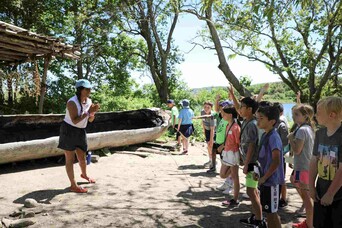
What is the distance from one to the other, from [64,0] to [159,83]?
7.70 meters

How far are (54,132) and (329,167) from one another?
7.60 meters

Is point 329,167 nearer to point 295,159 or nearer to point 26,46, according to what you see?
point 295,159

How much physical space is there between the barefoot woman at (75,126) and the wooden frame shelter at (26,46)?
4.01m

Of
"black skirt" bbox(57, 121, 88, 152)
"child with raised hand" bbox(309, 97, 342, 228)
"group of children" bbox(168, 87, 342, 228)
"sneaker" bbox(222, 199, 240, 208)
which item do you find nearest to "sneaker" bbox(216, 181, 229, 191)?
"group of children" bbox(168, 87, 342, 228)

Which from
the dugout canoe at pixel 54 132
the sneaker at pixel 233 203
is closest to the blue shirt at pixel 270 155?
the sneaker at pixel 233 203

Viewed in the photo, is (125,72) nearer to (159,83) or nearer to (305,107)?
(159,83)

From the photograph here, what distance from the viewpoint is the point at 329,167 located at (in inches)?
96.7

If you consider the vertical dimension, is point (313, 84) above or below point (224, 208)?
above

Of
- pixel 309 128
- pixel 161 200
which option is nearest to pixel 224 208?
pixel 161 200

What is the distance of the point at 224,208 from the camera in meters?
4.38

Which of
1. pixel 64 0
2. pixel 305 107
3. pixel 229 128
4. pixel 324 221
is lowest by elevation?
pixel 324 221

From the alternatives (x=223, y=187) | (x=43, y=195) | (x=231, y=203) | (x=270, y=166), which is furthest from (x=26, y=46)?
(x=270, y=166)

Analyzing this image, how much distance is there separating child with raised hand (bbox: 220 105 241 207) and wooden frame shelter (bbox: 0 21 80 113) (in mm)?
5995

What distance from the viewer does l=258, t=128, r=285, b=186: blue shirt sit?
9.85ft
